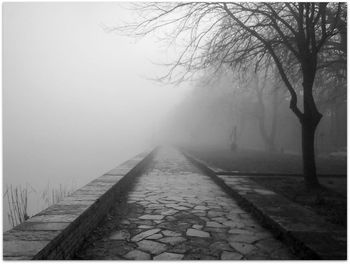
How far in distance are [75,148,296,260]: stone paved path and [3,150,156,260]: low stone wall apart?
11.6 inches

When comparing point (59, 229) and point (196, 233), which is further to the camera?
point (196, 233)

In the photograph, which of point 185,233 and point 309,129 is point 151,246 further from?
point 309,129

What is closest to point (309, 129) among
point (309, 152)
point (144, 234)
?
point (309, 152)

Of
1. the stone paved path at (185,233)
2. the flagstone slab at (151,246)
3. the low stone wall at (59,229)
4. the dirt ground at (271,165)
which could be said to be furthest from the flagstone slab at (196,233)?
the dirt ground at (271,165)

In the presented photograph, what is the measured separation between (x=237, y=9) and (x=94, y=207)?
6.15 meters

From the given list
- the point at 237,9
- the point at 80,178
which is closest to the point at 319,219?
the point at 237,9

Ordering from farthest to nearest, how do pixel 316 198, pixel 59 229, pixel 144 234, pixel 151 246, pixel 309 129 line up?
pixel 309 129 < pixel 316 198 < pixel 144 234 < pixel 151 246 < pixel 59 229

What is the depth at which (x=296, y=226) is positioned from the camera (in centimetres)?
400

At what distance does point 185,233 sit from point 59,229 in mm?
1809

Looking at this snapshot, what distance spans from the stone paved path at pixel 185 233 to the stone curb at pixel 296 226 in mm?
158

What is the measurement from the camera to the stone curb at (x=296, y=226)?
3238 millimetres

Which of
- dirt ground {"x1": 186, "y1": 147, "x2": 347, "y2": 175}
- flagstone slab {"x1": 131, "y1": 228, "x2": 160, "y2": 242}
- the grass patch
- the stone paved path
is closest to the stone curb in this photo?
the stone paved path

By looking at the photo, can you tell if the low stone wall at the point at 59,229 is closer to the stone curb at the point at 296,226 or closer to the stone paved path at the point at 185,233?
the stone paved path at the point at 185,233

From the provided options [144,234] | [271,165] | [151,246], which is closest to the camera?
[151,246]
